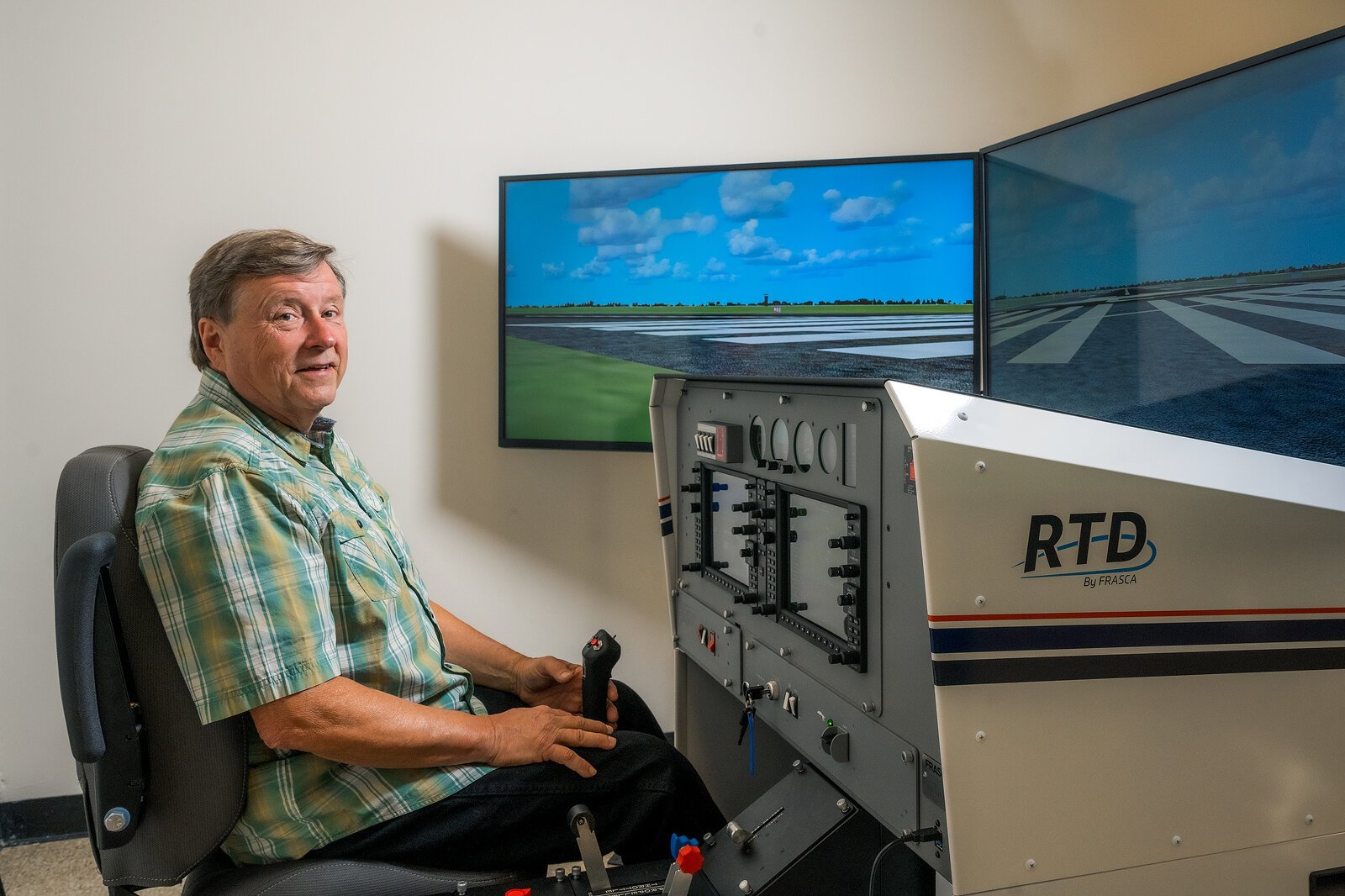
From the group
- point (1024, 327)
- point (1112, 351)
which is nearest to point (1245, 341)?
point (1112, 351)

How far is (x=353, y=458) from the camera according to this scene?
1830 mm

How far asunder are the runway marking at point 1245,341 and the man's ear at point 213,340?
1.76m

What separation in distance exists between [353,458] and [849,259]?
136 centimetres

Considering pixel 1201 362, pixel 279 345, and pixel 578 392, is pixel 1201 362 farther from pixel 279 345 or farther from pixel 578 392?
pixel 279 345

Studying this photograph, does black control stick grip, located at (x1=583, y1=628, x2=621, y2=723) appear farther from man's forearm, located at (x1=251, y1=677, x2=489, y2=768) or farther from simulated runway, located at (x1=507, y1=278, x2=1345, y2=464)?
simulated runway, located at (x1=507, y1=278, x2=1345, y2=464)

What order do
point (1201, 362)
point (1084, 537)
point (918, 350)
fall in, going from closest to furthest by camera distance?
point (1084, 537) < point (1201, 362) < point (918, 350)

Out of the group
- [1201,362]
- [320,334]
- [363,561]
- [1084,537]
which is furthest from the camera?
[1201,362]

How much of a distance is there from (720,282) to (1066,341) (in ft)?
2.90

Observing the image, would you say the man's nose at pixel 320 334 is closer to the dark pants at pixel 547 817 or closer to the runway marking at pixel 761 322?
the dark pants at pixel 547 817

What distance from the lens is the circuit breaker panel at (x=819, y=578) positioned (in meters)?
1.25

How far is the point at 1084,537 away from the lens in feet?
3.71

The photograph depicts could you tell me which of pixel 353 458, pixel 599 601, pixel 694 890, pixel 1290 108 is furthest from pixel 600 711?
pixel 1290 108

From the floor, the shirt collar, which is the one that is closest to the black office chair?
the shirt collar

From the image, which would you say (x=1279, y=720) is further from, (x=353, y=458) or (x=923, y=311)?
(x=353, y=458)
